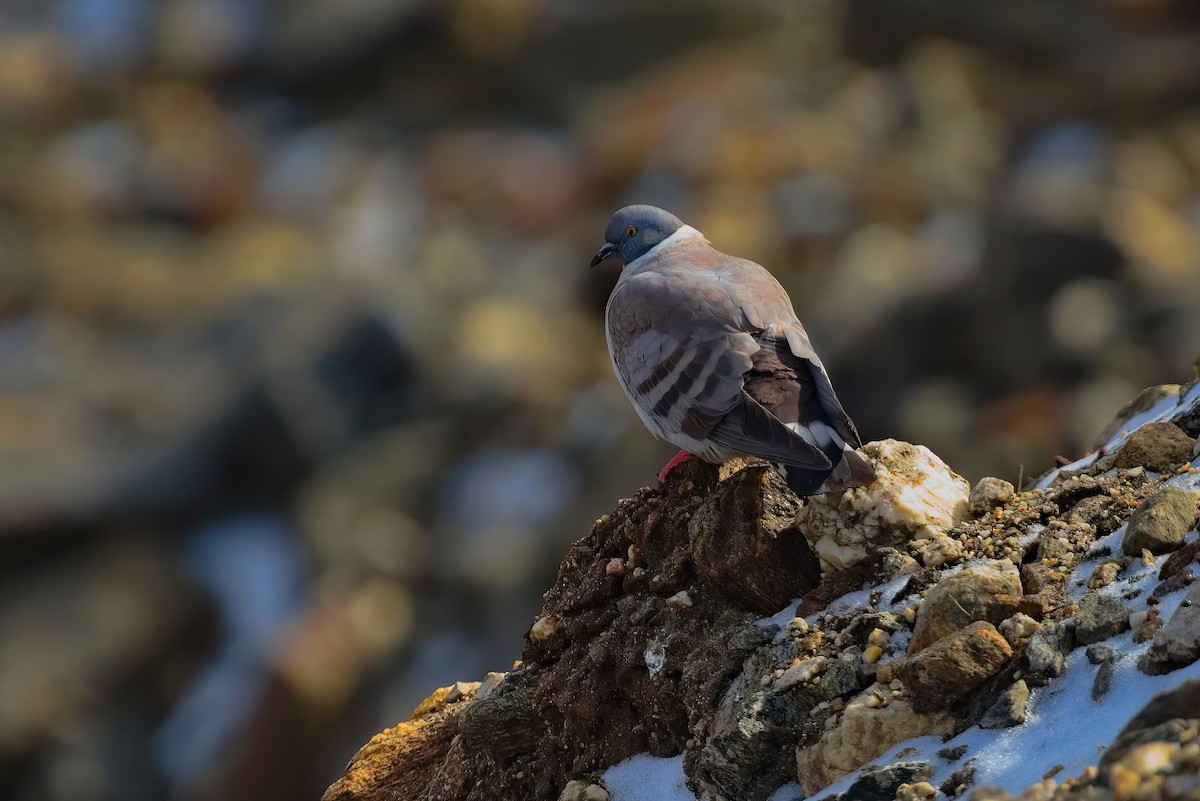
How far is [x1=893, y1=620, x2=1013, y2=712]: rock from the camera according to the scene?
450 centimetres

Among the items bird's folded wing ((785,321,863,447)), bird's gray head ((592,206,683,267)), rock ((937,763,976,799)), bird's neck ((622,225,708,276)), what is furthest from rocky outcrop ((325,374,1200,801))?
bird's gray head ((592,206,683,267))

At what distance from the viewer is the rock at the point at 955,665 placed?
4500 mm

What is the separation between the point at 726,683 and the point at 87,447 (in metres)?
30.7

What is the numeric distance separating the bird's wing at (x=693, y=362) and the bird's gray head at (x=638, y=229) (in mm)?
1162

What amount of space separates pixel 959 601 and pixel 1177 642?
0.85 metres

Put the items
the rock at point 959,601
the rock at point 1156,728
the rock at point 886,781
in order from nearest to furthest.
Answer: the rock at point 1156,728, the rock at point 886,781, the rock at point 959,601

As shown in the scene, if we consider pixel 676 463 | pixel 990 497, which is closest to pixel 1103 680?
pixel 990 497

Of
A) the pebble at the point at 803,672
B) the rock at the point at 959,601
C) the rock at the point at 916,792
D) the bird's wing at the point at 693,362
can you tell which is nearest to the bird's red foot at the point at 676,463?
the bird's wing at the point at 693,362

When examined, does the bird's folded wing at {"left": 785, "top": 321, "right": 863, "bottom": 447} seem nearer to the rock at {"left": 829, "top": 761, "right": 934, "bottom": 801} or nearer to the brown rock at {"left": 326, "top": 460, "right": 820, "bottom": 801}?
the brown rock at {"left": 326, "top": 460, "right": 820, "bottom": 801}

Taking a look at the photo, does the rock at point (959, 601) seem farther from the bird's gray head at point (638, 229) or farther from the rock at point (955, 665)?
the bird's gray head at point (638, 229)

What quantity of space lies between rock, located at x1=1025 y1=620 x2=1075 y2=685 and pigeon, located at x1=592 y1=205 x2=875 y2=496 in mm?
1141

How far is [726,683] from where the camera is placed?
5406 mm

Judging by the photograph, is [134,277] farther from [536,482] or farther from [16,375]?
[536,482]

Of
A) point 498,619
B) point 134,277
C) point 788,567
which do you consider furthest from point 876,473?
point 134,277
